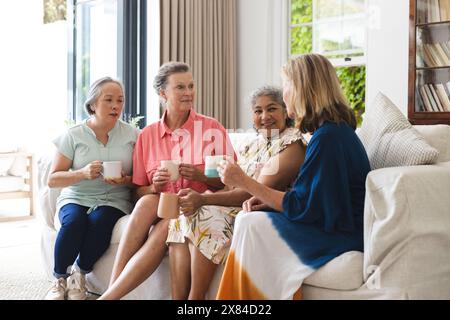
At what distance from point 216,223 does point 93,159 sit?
838 millimetres

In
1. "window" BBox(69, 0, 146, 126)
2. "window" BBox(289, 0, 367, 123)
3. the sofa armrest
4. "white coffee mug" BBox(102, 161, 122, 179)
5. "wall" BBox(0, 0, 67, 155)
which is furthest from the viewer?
"wall" BBox(0, 0, 67, 155)

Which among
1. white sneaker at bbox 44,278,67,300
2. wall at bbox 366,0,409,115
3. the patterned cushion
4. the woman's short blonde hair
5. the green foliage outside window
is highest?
the green foliage outside window

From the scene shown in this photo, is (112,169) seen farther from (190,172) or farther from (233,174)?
(233,174)

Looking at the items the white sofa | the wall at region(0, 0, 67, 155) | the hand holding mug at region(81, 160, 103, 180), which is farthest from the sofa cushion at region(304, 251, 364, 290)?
the wall at region(0, 0, 67, 155)

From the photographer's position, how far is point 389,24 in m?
4.27

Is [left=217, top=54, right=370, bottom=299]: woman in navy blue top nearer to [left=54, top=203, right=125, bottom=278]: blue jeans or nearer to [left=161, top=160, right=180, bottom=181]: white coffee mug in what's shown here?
[left=161, top=160, right=180, bottom=181]: white coffee mug

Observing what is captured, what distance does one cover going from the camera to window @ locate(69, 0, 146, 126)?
4801mm

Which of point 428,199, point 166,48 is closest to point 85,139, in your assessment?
point 428,199

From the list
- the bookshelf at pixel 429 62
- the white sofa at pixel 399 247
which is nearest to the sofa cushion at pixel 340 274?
the white sofa at pixel 399 247

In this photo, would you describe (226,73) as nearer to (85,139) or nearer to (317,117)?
(85,139)

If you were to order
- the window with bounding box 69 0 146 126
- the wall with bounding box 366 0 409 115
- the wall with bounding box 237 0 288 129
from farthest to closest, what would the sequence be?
1. the wall with bounding box 237 0 288 129
2. the window with bounding box 69 0 146 126
3. the wall with bounding box 366 0 409 115

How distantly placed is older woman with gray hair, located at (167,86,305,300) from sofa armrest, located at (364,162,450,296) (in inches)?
16.6

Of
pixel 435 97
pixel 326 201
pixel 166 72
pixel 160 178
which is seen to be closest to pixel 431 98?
pixel 435 97

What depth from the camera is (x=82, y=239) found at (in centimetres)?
250
